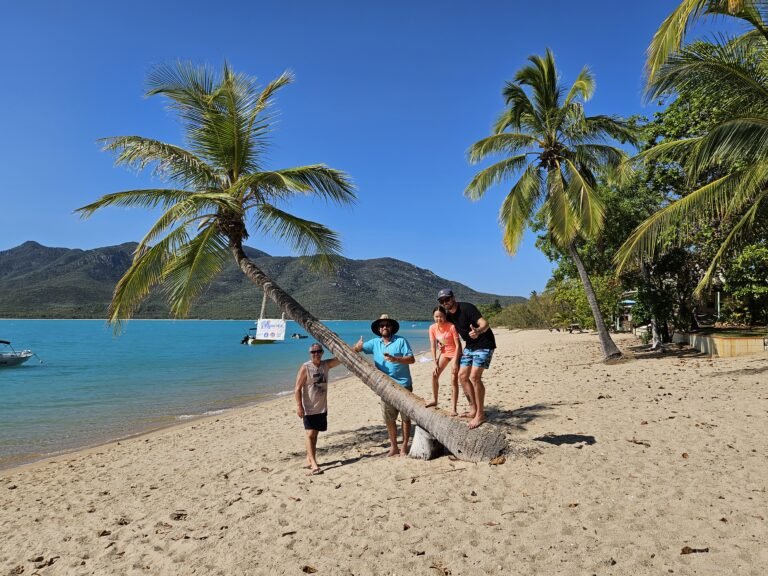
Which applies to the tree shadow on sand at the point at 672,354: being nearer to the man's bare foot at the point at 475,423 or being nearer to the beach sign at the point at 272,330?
the man's bare foot at the point at 475,423

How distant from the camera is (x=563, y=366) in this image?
15227 mm

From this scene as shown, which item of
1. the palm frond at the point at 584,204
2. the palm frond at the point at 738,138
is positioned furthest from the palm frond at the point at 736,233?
the palm frond at the point at 584,204

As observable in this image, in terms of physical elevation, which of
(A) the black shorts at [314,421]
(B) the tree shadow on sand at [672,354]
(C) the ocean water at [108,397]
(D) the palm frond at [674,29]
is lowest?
(C) the ocean water at [108,397]

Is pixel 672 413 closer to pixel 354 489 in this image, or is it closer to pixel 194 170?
pixel 354 489

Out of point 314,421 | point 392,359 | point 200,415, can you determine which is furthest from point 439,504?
point 200,415

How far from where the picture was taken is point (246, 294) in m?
134

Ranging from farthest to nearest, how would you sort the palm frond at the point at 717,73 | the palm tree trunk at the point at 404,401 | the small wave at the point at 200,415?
1. the small wave at the point at 200,415
2. the palm frond at the point at 717,73
3. the palm tree trunk at the point at 404,401

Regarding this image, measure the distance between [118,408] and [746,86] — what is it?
57.5 ft

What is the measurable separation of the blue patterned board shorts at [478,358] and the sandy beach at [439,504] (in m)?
1.03

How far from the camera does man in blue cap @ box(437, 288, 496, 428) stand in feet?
18.1

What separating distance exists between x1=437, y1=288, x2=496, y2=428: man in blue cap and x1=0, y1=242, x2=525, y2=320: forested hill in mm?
104841

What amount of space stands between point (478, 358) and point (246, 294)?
133867mm

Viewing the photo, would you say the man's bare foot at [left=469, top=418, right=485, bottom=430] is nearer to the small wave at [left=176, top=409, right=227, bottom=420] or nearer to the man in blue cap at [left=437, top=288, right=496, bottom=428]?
the man in blue cap at [left=437, top=288, right=496, bottom=428]

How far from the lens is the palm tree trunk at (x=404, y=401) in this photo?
5340mm
